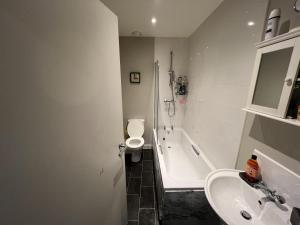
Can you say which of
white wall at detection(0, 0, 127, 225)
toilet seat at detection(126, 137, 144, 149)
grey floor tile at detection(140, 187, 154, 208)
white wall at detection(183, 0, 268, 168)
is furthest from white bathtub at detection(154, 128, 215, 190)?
white wall at detection(0, 0, 127, 225)

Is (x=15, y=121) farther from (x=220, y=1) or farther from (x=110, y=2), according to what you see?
(x=220, y=1)

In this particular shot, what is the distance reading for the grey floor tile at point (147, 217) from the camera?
5.19 feet

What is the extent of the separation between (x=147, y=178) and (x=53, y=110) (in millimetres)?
2149

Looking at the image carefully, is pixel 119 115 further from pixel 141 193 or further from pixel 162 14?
pixel 162 14

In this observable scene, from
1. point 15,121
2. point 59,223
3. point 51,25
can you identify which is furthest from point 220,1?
point 59,223

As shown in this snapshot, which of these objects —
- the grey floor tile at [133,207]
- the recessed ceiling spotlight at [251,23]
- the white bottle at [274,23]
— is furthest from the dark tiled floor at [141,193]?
the recessed ceiling spotlight at [251,23]

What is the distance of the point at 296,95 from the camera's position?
2.30ft

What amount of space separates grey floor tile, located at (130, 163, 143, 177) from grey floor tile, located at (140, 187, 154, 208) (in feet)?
1.11

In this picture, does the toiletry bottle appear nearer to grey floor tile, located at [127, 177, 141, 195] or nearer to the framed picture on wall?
grey floor tile, located at [127, 177, 141, 195]

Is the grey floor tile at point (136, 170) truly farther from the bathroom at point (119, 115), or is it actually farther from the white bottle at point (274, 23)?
the white bottle at point (274, 23)

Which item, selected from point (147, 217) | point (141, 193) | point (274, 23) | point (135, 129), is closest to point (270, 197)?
point (274, 23)

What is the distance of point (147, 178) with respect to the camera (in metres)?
2.27

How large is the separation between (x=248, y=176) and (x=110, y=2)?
2220mm

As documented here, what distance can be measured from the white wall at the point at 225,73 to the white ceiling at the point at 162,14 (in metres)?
0.17
